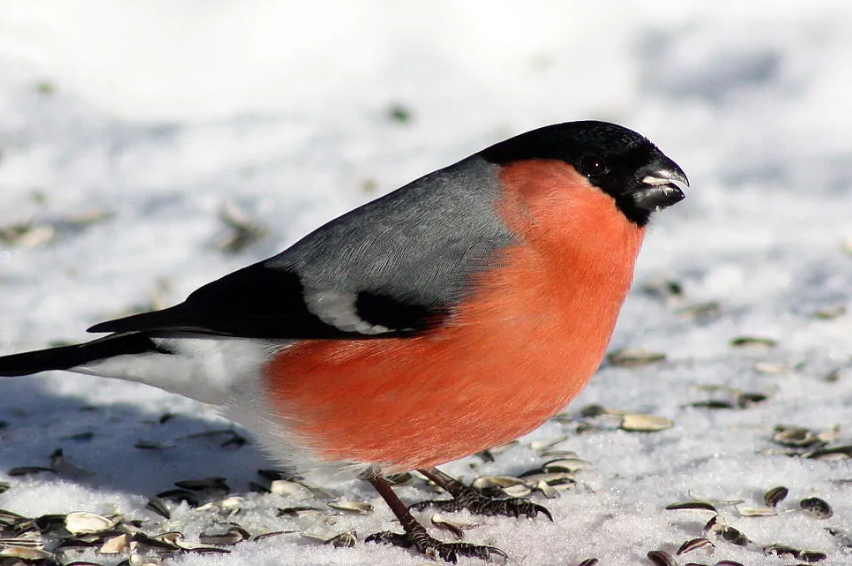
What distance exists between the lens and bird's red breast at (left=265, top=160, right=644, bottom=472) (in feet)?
12.0

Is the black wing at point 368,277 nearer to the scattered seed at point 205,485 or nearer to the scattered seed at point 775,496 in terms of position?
the scattered seed at point 205,485

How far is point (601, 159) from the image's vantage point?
3.93 m

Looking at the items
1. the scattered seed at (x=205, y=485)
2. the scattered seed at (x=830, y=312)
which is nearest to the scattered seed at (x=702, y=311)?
the scattered seed at (x=830, y=312)

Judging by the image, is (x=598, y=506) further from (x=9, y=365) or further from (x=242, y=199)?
(x=242, y=199)

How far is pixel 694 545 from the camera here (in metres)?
3.74

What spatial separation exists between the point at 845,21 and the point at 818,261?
250cm

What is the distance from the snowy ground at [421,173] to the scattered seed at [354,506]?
0.19ft

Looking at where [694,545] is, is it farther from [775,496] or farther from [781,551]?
[775,496]

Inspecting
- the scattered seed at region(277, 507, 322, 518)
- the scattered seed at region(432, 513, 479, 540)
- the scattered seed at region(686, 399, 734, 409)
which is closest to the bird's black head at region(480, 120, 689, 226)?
the scattered seed at region(432, 513, 479, 540)

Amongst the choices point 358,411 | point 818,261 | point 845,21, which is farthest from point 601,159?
point 845,21

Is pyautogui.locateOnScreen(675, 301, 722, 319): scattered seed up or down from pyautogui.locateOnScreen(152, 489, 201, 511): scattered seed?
up

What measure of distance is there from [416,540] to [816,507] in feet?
4.73

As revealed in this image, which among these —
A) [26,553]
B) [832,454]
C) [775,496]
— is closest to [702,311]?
[832,454]

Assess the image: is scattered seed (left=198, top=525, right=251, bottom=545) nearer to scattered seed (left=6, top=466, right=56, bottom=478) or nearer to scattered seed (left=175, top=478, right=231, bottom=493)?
scattered seed (left=175, top=478, right=231, bottom=493)
